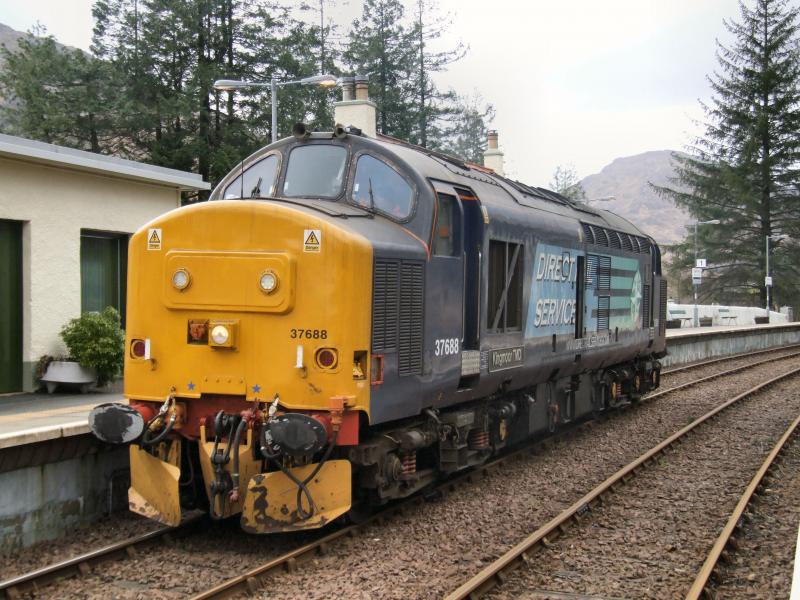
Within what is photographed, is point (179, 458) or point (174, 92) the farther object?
point (174, 92)

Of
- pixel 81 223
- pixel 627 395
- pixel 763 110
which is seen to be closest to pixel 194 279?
pixel 81 223

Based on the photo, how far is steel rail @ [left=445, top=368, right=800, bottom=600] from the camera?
6359 millimetres

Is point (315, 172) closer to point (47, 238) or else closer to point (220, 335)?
point (220, 335)

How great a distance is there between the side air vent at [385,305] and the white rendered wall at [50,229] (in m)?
7.78

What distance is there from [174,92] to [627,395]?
19.8m

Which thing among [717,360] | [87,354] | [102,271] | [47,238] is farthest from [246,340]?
[717,360]

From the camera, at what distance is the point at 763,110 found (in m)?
51.5

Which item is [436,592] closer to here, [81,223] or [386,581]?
[386,581]

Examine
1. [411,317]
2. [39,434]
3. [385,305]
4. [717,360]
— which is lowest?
[717,360]

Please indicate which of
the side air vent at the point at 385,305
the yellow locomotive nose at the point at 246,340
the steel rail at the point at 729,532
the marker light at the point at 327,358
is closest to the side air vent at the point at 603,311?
the steel rail at the point at 729,532

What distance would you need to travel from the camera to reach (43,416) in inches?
410

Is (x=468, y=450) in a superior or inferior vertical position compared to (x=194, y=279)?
inferior

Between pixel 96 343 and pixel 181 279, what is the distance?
6.64m

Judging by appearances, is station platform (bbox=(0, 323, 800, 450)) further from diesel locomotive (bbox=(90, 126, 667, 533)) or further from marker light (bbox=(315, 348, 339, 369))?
marker light (bbox=(315, 348, 339, 369))
